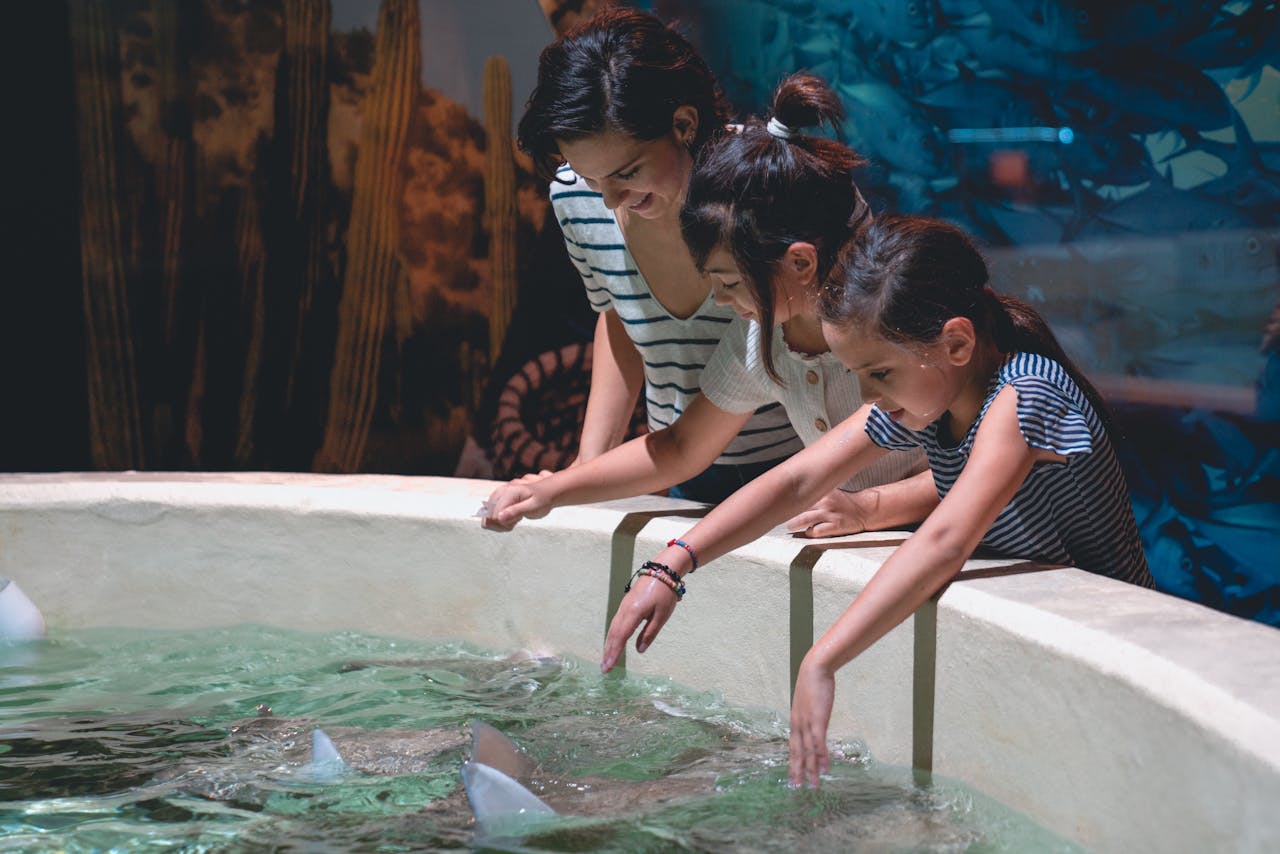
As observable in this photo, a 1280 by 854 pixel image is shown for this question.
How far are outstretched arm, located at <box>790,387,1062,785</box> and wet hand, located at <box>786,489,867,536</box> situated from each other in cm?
43

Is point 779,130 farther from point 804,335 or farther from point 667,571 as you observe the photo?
point 667,571

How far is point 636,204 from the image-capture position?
2242 mm

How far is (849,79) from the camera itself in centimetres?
343

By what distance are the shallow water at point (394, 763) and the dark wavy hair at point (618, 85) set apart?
0.99 metres

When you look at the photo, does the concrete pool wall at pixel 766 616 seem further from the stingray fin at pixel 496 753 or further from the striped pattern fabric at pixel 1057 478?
the stingray fin at pixel 496 753

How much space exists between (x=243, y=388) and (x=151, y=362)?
0.32 m

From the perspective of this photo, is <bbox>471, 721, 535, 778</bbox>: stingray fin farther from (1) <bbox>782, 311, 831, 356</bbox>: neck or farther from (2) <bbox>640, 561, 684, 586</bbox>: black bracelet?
(1) <bbox>782, 311, 831, 356</bbox>: neck

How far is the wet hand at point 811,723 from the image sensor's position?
1.63 m

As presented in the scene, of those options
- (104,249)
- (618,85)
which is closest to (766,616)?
(618,85)

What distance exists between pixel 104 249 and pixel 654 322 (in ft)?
8.14

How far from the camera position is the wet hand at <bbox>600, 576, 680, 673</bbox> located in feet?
6.45

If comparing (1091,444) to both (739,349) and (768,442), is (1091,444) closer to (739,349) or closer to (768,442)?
(739,349)

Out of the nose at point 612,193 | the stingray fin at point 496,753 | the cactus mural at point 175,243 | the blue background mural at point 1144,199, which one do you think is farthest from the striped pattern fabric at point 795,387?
the cactus mural at point 175,243

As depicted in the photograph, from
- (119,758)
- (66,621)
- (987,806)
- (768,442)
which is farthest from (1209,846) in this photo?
(66,621)
